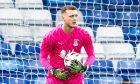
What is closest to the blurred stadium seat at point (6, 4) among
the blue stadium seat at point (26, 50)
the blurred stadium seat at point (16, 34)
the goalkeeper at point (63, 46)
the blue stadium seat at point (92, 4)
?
the blurred stadium seat at point (16, 34)

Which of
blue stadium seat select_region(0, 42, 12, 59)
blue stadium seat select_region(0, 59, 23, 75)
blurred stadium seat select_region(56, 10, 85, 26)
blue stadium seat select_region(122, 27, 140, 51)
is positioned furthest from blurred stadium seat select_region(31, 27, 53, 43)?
blue stadium seat select_region(122, 27, 140, 51)

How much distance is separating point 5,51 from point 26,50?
252mm

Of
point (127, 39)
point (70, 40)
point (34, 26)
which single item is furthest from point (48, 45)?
point (127, 39)

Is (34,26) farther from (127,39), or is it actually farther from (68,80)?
(68,80)

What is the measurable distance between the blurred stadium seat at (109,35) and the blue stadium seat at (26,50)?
0.90 meters

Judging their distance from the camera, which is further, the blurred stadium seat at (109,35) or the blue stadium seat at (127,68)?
the blurred stadium seat at (109,35)

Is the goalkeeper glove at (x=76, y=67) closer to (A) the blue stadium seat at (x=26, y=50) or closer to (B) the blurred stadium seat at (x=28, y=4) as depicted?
(A) the blue stadium seat at (x=26, y=50)

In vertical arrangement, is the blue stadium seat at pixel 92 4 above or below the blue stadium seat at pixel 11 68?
above

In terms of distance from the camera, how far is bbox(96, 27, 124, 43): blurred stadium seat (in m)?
6.38

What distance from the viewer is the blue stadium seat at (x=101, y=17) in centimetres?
671

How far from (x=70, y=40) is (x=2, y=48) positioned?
188 cm

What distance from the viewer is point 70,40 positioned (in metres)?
4.14

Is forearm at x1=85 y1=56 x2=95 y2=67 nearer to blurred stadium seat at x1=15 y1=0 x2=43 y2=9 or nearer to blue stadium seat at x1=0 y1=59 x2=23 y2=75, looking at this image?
blue stadium seat at x1=0 y1=59 x2=23 y2=75

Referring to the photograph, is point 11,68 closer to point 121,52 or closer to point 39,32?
point 39,32
